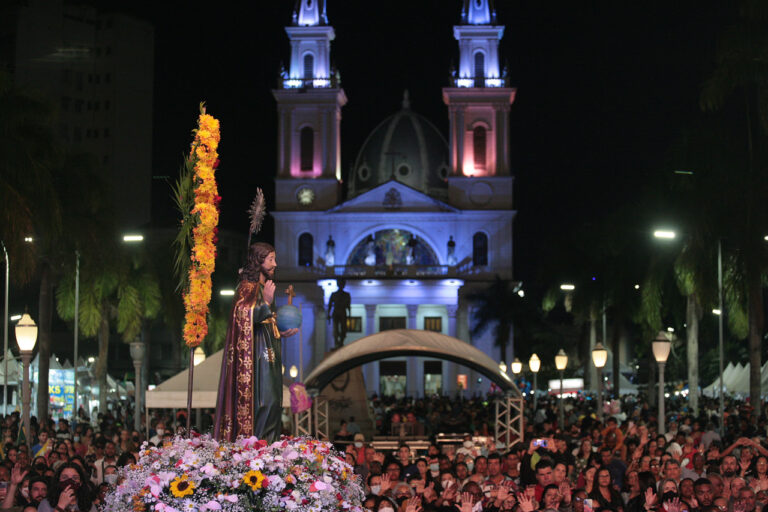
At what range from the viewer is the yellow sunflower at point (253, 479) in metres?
7.97

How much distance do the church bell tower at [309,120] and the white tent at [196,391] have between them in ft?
162

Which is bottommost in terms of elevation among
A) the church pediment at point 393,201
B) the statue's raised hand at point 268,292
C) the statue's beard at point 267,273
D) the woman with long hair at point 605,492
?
the woman with long hair at point 605,492

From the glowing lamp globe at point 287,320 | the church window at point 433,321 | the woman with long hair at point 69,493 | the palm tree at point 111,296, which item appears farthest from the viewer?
the church window at point 433,321

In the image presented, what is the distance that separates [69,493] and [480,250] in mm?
64187

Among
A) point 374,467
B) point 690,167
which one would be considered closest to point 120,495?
point 374,467

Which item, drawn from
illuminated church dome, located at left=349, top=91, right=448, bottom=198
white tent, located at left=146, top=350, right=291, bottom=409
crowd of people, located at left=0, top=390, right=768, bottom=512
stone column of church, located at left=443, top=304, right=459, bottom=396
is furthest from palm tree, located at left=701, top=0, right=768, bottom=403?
illuminated church dome, located at left=349, top=91, right=448, bottom=198

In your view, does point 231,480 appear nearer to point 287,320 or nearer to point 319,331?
point 287,320

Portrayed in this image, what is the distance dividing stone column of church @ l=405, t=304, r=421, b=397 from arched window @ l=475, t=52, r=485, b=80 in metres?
14.4

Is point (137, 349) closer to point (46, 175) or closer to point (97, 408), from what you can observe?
point (46, 175)

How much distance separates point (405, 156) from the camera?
274 feet

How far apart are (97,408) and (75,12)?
52.2 metres

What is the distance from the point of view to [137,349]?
2591 centimetres

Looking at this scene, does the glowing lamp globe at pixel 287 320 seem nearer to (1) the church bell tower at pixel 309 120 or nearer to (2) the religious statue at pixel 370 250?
(2) the religious statue at pixel 370 250

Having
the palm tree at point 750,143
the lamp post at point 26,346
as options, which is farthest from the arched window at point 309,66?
the lamp post at point 26,346
